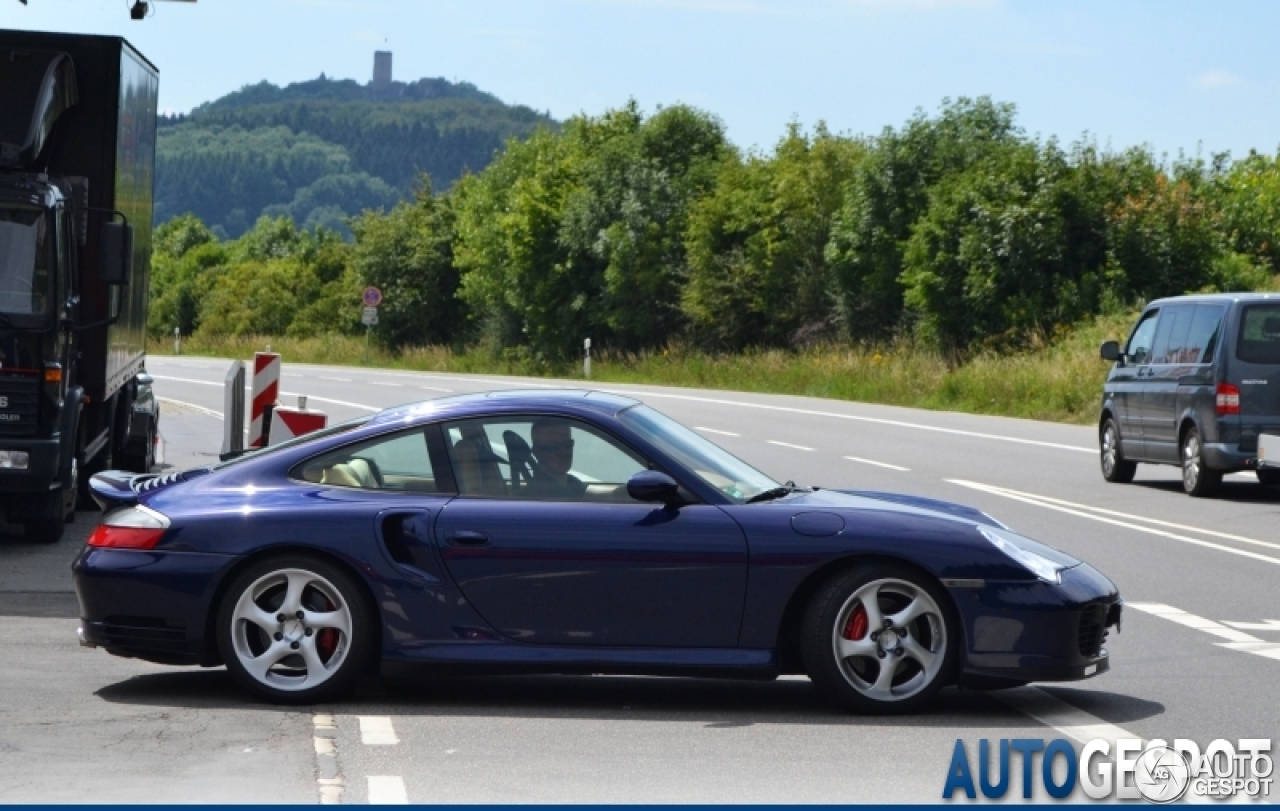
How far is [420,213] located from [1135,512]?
249 feet

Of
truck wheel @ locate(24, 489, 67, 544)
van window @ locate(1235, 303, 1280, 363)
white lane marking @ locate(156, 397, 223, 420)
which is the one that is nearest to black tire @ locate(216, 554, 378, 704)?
truck wheel @ locate(24, 489, 67, 544)

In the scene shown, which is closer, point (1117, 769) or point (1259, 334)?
point (1117, 769)

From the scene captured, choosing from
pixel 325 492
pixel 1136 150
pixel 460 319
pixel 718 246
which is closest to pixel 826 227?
pixel 718 246

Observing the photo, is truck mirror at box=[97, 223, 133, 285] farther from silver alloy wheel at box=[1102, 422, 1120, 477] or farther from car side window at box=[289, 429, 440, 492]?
silver alloy wheel at box=[1102, 422, 1120, 477]

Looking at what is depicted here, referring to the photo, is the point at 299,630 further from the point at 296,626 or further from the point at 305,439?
the point at 305,439

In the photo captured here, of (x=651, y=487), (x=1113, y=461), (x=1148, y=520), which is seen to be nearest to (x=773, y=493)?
(x=651, y=487)

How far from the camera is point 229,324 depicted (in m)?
108

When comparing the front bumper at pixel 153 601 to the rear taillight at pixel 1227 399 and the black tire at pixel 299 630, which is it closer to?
the black tire at pixel 299 630

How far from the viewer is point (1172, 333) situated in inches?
797

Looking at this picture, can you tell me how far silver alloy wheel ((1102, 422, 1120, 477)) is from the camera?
21.4 meters

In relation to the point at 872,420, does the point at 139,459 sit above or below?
below

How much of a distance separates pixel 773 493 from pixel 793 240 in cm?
5126

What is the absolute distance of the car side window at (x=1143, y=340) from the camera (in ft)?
68.6

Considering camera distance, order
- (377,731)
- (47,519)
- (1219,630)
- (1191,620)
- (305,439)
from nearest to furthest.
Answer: (377,731)
(305,439)
(1219,630)
(1191,620)
(47,519)
